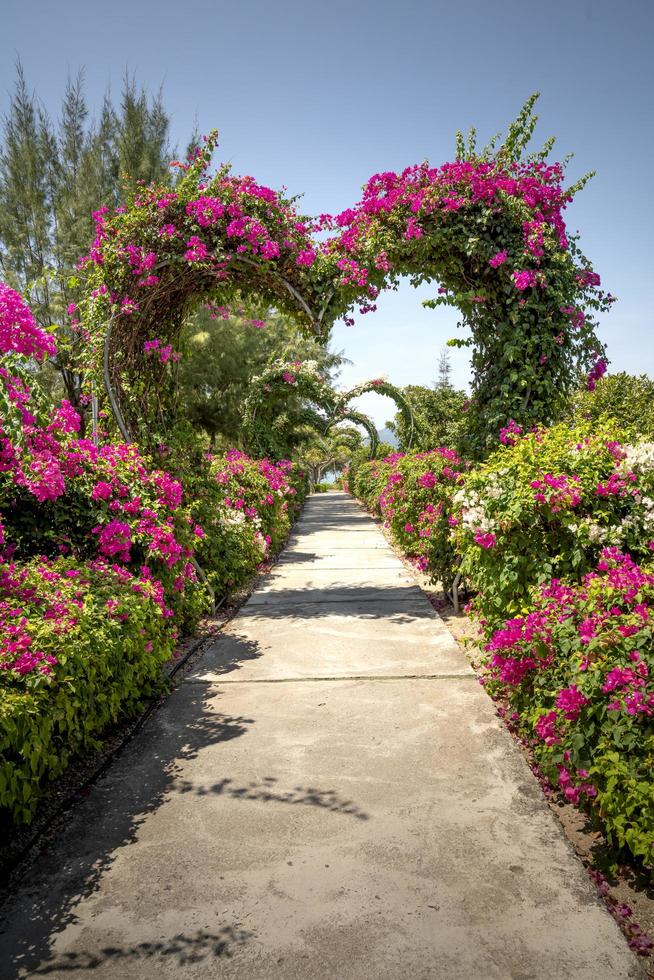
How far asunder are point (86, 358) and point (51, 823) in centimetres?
434

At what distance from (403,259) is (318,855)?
529cm

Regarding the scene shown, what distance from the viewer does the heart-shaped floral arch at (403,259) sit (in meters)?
5.59

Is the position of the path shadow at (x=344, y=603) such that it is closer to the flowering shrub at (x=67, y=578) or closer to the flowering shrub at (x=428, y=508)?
the flowering shrub at (x=428, y=508)

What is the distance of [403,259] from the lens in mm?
6012

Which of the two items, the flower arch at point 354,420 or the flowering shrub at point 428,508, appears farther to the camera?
the flower arch at point 354,420

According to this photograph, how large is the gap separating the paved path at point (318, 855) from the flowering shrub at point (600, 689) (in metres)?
0.31

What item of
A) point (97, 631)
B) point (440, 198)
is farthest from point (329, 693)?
point (440, 198)

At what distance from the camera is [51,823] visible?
2.64m

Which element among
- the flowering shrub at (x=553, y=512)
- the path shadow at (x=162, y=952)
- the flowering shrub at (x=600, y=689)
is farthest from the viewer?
the flowering shrub at (x=553, y=512)

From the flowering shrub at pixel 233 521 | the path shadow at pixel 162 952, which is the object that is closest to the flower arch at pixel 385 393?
the flowering shrub at pixel 233 521

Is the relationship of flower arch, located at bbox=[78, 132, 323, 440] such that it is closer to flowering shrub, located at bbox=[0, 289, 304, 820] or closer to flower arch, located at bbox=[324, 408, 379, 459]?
flowering shrub, located at bbox=[0, 289, 304, 820]

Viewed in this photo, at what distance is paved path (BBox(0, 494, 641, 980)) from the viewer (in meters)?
1.88

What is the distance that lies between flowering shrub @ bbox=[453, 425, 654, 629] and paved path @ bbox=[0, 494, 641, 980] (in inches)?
33.7

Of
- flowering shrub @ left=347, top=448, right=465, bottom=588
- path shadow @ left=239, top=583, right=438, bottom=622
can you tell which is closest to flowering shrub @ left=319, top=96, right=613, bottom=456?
flowering shrub @ left=347, top=448, right=465, bottom=588
